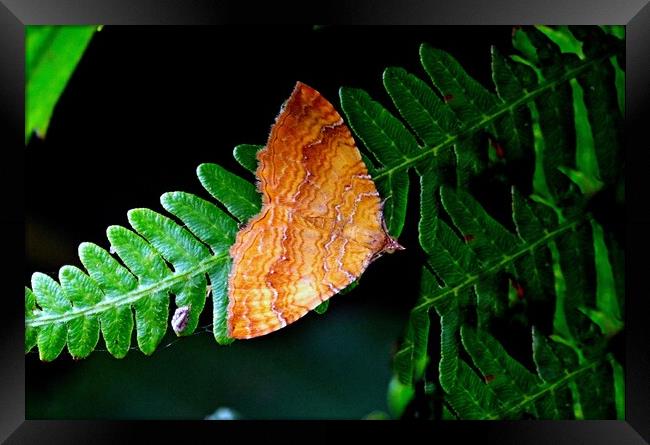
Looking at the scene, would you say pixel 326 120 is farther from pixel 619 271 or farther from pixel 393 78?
pixel 619 271

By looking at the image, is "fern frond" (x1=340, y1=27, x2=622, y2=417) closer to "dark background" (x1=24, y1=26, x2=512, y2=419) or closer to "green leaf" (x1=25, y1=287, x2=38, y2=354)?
"dark background" (x1=24, y1=26, x2=512, y2=419)

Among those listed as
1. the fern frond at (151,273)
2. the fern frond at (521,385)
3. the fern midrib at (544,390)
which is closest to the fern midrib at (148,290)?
the fern frond at (151,273)

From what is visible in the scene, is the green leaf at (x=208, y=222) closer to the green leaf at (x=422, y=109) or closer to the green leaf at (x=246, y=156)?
the green leaf at (x=246, y=156)

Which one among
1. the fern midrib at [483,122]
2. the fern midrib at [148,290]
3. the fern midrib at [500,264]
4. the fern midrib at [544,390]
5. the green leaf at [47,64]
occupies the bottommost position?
the fern midrib at [544,390]

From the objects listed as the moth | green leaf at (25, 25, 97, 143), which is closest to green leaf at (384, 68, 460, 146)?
the moth

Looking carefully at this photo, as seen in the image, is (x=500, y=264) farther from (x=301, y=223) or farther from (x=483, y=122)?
(x=301, y=223)
